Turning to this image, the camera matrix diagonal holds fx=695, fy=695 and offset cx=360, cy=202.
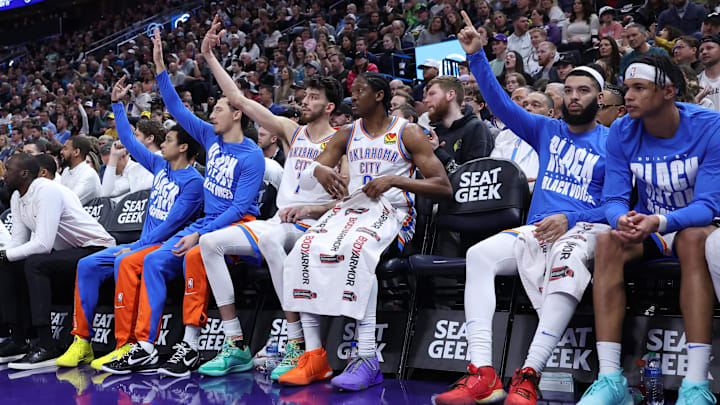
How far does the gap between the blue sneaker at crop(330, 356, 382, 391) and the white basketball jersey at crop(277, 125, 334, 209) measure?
127cm

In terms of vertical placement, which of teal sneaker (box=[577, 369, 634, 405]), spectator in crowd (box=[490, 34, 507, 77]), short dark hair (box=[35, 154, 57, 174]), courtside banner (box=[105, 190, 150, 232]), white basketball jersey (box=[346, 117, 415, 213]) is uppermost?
spectator in crowd (box=[490, 34, 507, 77])

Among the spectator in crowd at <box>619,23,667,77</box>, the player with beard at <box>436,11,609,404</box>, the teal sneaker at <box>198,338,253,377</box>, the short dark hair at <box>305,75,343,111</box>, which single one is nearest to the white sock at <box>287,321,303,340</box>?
the teal sneaker at <box>198,338,253,377</box>

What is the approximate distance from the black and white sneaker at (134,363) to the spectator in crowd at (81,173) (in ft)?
8.86

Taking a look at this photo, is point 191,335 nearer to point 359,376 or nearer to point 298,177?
point 298,177

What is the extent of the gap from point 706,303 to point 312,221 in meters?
2.47

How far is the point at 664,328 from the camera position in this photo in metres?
3.33

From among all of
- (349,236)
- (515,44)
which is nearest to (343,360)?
(349,236)

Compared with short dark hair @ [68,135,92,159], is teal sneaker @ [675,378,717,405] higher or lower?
lower

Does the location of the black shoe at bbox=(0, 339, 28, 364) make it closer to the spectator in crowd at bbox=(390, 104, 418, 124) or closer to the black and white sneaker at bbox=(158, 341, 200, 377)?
the black and white sneaker at bbox=(158, 341, 200, 377)

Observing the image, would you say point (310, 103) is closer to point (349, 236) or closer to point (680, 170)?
point (349, 236)

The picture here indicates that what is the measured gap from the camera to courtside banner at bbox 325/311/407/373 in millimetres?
3998

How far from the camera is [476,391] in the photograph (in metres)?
3.17

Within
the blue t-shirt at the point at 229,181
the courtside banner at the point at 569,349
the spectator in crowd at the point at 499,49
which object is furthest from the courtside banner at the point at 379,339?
the spectator in crowd at the point at 499,49

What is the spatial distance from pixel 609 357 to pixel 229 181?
2931mm
